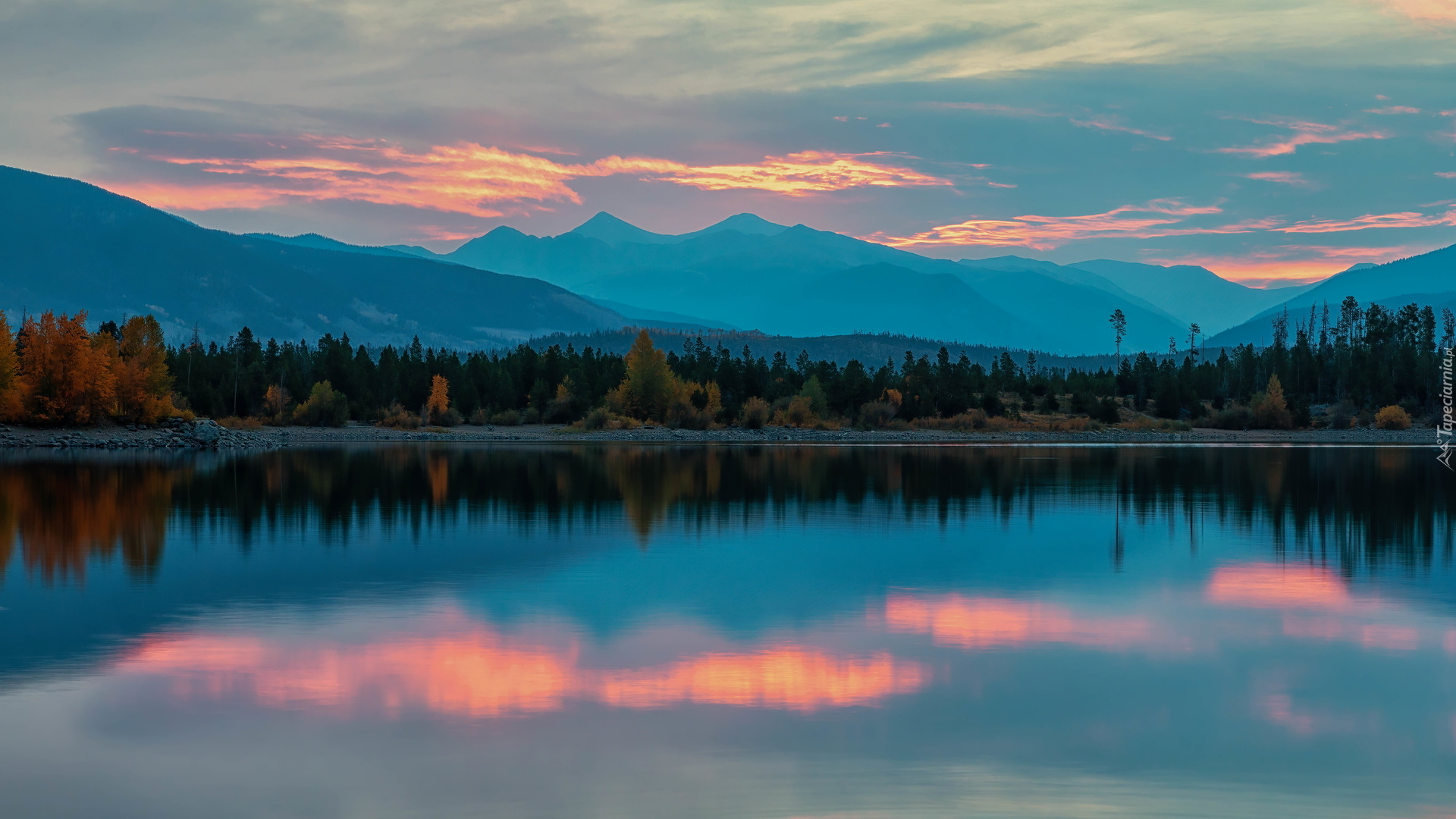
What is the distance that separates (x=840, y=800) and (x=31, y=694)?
8.28 meters

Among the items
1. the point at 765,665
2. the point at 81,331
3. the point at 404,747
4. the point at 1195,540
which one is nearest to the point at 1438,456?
the point at 1195,540

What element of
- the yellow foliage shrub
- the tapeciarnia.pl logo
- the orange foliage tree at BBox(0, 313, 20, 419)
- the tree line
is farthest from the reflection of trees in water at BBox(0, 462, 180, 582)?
the yellow foliage shrub

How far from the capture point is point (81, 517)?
29.4 metres

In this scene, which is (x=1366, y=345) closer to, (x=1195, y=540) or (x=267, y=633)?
(x=1195, y=540)

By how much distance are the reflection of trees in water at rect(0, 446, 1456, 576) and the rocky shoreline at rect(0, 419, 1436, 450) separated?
16.0 metres

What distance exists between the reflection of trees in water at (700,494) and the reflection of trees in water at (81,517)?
9cm

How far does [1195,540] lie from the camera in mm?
26969

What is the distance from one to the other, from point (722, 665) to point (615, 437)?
256 feet

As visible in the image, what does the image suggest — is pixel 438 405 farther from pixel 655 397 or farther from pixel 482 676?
pixel 482 676

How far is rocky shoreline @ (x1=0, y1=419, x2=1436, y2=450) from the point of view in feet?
242

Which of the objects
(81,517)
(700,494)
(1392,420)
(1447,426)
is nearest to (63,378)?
(81,517)

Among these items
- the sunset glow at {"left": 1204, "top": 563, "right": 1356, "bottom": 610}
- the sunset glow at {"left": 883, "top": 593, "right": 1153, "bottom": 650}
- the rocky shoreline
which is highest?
the rocky shoreline

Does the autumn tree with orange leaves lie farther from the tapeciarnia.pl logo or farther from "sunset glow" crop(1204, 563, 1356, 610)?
the tapeciarnia.pl logo

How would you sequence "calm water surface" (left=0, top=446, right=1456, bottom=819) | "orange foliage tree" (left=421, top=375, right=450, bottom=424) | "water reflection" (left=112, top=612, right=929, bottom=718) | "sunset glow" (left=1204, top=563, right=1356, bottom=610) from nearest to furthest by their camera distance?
"calm water surface" (left=0, top=446, right=1456, bottom=819), "water reflection" (left=112, top=612, right=929, bottom=718), "sunset glow" (left=1204, top=563, right=1356, bottom=610), "orange foliage tree" (left=421, top=375, right=450, bottom=424)
